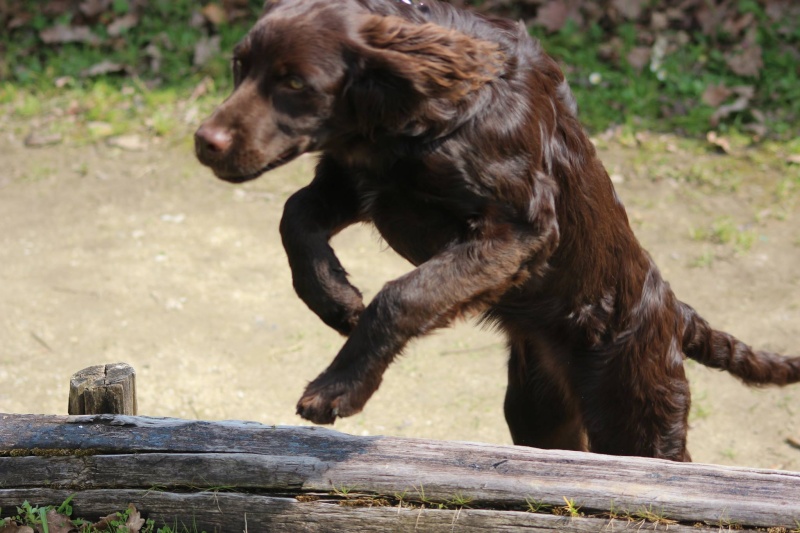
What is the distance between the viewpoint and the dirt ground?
5.22 meters

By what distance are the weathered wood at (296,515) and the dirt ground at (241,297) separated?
6.17ft

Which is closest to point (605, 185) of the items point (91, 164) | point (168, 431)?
point (168, 431)

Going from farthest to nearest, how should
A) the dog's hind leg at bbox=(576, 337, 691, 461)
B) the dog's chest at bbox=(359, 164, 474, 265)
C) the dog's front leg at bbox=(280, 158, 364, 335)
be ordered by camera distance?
the dog's hind leg at bbox=(576, 337, 691, 461)
the dog's front leg at bbox=(280, 158, 364, 335)
the dog's chest at bbox=(359, 164, 474, 265)

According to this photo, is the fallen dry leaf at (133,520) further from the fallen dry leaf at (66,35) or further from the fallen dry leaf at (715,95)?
the fallen dry leaf at (66,35)

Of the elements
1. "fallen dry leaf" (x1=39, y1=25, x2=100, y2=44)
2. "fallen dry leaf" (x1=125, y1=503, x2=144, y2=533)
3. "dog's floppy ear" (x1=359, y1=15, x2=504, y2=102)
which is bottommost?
"fallen dry leaf" (x1=39, y1=25, x2=100, y2=44)

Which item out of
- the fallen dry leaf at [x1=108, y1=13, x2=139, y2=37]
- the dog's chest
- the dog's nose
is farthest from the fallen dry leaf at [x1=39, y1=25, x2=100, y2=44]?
the dog's nose

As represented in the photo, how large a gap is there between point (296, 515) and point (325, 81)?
4.47ft

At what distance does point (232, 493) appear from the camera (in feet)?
10.2

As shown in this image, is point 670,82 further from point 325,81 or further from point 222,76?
point 325,81

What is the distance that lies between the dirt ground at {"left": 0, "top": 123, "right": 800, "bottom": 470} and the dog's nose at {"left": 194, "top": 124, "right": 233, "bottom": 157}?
7.48ft

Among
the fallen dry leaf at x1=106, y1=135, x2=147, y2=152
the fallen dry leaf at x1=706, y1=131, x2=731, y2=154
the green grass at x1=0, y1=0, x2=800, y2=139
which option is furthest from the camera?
the green grass at x1=0, y1=0, x2=800, y2=139

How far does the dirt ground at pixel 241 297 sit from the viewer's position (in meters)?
5.22

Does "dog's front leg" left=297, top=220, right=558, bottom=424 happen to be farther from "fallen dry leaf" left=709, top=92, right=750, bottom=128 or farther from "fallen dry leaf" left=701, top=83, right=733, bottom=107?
"fallen dry leaf" left=701, top=83, right=733, bottom=107

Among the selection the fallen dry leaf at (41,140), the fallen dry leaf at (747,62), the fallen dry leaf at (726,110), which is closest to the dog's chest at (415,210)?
the fallen dry leaf at (726,110)
